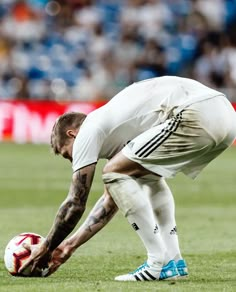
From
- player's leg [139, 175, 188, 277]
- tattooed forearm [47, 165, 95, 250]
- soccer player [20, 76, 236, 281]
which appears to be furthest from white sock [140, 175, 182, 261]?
tattooed forearm [47, 165, 95, 250]

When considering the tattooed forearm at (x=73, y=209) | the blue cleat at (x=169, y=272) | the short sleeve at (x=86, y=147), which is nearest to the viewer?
the short sleeve at (x=86, y=147)

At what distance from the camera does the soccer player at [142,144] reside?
6.62 m

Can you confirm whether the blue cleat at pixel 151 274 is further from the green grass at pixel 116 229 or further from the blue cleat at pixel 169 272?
the green grass at pixel 116 229

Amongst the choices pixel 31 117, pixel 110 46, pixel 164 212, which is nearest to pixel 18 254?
pixel 164 212

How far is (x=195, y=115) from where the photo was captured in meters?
6.66

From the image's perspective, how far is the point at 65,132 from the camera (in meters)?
6.73

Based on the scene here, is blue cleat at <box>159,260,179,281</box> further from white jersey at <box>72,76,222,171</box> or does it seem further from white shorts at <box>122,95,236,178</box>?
white jersey at <box>72,76,222,171</box>

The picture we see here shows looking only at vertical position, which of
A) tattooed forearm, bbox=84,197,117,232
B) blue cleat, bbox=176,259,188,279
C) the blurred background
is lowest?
the blurred background

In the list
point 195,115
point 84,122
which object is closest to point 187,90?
point 195,115

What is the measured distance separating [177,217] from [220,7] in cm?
1400

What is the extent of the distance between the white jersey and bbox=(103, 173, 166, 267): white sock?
0.68 ft

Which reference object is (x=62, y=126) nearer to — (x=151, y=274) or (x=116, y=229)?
(x=151, y=274)

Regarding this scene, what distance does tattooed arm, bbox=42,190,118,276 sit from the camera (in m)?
7.03

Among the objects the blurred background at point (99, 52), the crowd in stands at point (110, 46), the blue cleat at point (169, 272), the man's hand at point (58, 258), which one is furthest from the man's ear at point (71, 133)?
the blurred background at point (99, 52)
